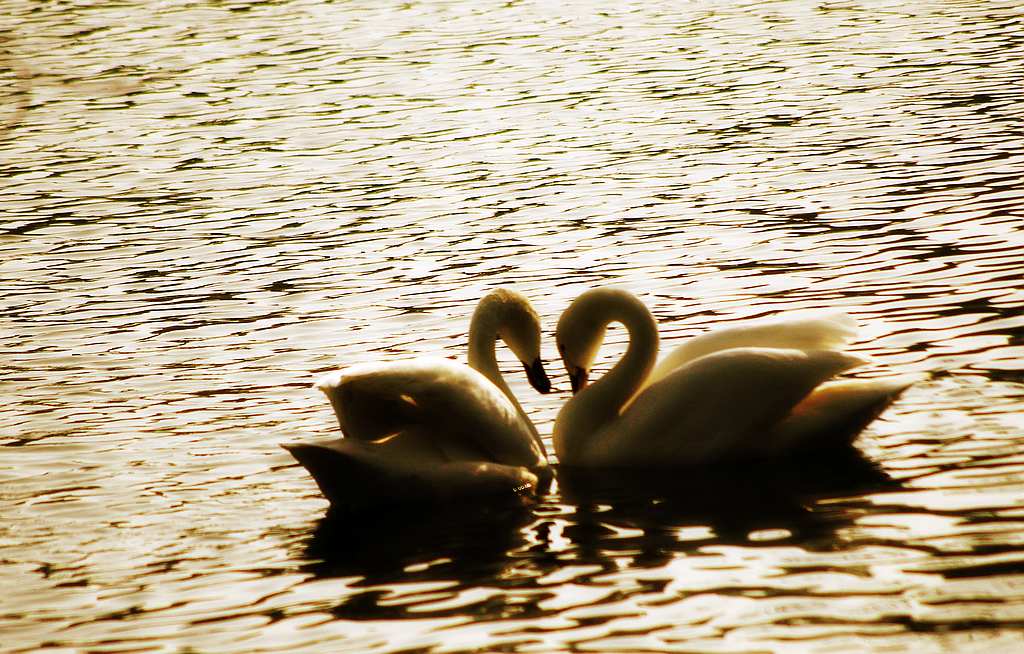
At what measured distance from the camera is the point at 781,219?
14.8 meters

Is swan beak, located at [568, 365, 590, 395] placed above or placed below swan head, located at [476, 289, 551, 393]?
below

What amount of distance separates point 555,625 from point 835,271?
6.54 metres

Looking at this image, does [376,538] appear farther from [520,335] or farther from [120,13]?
[120,13]

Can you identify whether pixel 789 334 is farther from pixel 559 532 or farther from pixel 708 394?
pixel 559 532

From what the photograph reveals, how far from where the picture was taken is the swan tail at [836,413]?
8.86m

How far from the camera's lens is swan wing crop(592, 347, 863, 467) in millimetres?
8695

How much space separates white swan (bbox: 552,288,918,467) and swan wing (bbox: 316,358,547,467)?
0.48 meters

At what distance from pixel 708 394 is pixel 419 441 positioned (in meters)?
1.50

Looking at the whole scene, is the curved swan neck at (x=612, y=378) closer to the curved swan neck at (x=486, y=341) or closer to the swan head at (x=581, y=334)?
the swan head at (x=581, y=334)

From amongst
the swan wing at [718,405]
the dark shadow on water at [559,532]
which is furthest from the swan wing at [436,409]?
the swan wing at [718,405]

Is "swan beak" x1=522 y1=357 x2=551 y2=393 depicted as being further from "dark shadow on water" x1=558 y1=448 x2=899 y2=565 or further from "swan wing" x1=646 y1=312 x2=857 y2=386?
"swan wing" x1=646 y1=312 x2=857 y2=386

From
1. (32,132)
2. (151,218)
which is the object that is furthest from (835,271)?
(32,132)

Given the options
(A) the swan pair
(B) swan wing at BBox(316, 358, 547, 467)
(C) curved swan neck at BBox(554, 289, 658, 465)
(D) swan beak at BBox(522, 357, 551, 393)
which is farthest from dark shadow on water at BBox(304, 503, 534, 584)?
(D) swan beak at BBox(522, 357, 551, 393)

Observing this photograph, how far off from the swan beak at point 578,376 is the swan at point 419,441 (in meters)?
0.58
